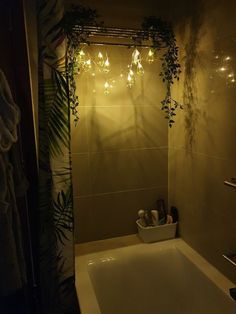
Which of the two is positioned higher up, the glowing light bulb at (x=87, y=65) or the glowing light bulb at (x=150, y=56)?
the glowing light bulb at (x=150, y=56)

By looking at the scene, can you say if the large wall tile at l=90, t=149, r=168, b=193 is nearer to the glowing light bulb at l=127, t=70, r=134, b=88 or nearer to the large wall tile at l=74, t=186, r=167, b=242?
the large wall tile at l=74, t=186, r=167, b=242

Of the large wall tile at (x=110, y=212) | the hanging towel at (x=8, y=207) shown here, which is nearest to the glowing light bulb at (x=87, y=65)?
the hanging towel at (x=8, y=207)

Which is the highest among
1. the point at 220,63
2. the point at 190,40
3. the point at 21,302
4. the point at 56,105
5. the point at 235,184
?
the point at 190,40

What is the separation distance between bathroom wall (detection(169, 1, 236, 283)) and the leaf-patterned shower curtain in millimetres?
818

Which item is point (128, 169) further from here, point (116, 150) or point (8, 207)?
point (8, 207)

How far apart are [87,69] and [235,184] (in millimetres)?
1149

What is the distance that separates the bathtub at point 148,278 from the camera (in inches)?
54.5

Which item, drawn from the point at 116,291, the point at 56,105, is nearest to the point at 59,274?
the point at 116,291

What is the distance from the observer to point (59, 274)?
1.29 meters

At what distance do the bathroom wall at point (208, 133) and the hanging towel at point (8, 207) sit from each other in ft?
3.52

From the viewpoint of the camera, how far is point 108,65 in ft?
5.16

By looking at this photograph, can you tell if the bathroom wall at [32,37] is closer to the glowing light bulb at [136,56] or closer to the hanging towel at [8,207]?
the hanging towel at [8,207]

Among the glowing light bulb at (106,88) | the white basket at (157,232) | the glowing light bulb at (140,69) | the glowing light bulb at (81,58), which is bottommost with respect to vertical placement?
the white basket at (157,232)

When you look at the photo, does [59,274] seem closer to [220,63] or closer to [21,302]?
[21,302]
